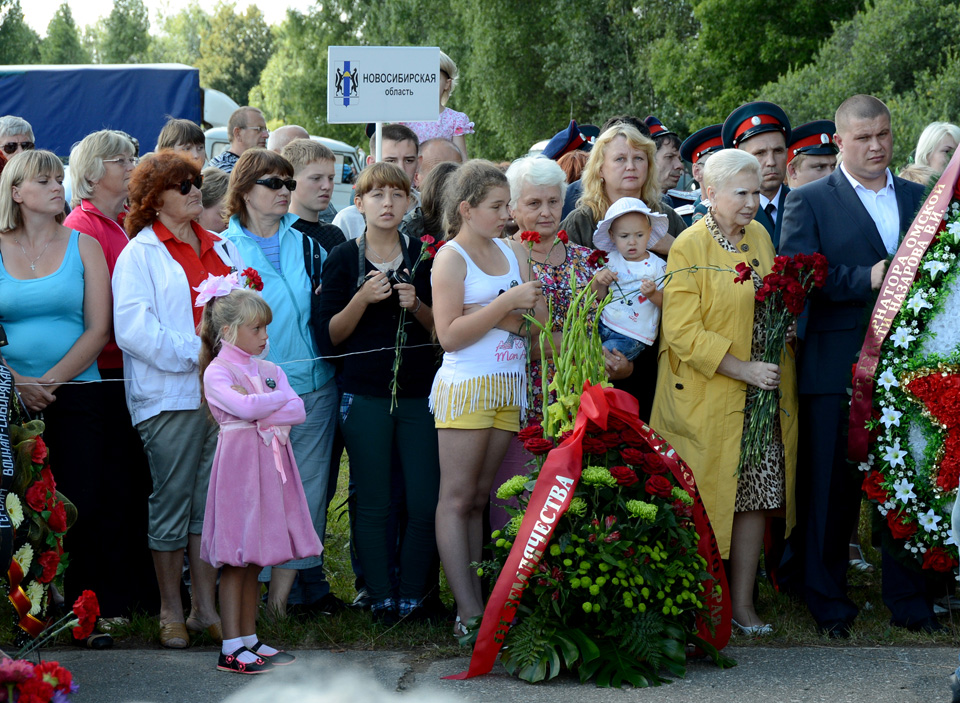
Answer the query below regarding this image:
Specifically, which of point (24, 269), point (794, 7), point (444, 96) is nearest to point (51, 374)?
point (24, 269)

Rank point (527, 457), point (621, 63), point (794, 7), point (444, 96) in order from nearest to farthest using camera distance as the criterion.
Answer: point (527, 457) → point (444, 96) → point (794, 7) → point (621, 63)

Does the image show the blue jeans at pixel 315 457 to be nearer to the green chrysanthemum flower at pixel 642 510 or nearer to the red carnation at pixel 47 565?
the red carnation at pixel 47 565

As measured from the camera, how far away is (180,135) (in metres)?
6.67

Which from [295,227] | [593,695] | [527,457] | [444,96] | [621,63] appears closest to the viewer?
[593,695]

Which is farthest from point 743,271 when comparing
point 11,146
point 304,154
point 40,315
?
point 11,146

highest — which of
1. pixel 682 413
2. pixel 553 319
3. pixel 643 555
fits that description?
pixel 553 319

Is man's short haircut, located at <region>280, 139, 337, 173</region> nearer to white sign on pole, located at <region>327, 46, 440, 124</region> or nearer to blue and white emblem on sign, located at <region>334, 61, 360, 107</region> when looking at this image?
white sign on pole, located at <region>327, 46, 440, 124</region>

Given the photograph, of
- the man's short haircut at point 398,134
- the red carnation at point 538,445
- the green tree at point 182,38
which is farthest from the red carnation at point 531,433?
the green tree at point 182,38

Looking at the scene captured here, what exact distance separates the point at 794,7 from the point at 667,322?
27.7 m

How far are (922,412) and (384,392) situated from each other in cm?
235

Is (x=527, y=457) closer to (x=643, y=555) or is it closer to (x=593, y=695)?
(x=643, y=555)

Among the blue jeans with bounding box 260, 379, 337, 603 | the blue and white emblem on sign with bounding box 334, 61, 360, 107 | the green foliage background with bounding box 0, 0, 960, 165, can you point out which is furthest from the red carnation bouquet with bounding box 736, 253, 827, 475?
the green foliage background with bounding box 0, 0, 960, 165

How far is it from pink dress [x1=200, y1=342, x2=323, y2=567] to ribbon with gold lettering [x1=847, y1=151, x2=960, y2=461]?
2356mm

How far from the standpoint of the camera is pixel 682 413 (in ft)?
16.6
